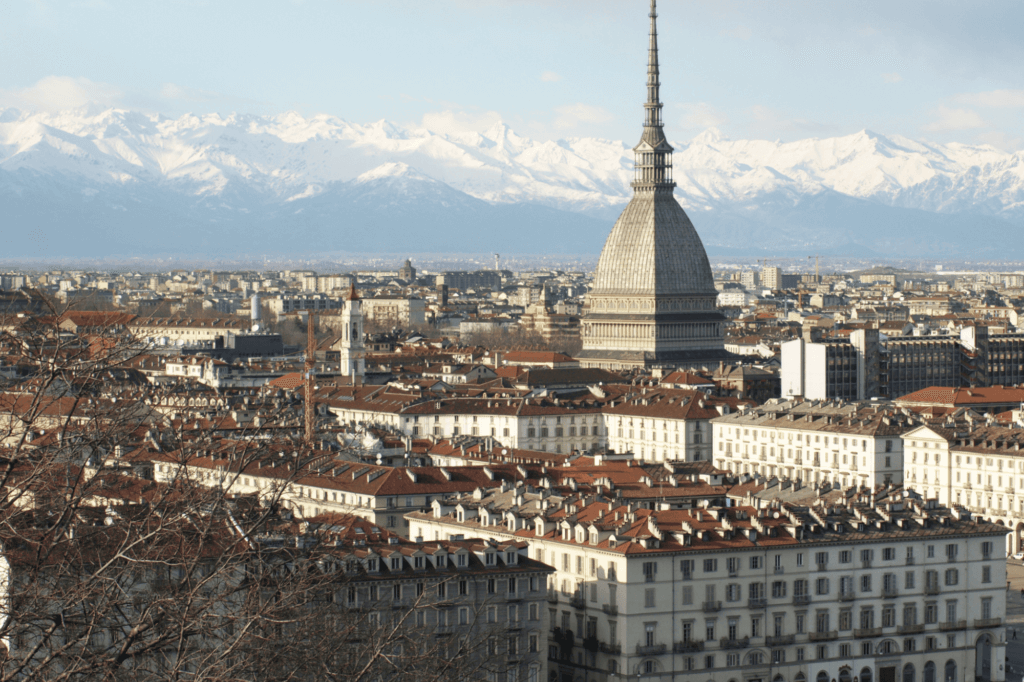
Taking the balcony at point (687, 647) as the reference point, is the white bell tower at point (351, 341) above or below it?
above

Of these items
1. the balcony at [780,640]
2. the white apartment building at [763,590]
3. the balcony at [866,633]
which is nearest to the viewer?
the white apartment building at [763,590]

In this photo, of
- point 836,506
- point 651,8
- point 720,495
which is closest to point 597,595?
point 836,506

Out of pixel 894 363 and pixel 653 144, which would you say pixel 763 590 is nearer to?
pixel 894 363

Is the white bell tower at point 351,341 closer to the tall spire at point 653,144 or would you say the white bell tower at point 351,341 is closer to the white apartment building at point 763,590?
the tall spire at point 653,144

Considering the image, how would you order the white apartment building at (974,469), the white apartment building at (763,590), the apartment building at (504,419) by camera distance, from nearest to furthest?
the white apartment building at (763,590), the white apartment building at (974,469), the apartment building at (504,419)

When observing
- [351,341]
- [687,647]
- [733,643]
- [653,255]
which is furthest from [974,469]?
[653,255]

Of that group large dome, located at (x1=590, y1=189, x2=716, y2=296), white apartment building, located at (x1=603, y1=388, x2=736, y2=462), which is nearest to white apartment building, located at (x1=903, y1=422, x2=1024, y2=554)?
white apartment building, located at (x1=603, y1=388, x2=736, y2=462)

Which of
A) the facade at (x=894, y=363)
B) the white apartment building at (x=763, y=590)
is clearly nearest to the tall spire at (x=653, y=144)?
the facade at (x=894, y=363)

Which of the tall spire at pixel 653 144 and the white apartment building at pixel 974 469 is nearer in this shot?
the white apartment building at pixel 974 469
